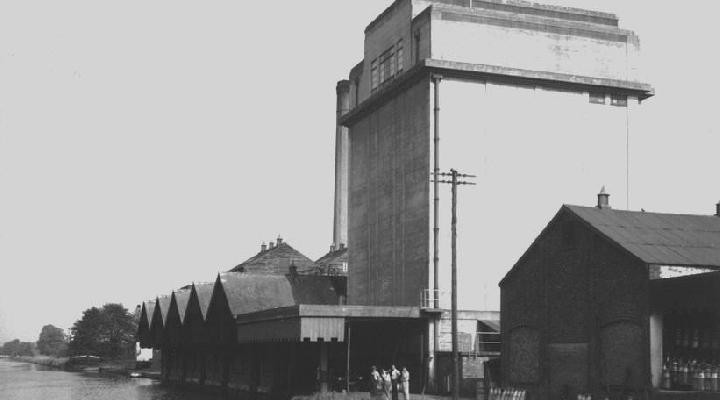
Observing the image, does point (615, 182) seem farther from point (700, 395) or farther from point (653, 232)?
point (700, 395)

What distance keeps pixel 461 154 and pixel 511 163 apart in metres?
3.00

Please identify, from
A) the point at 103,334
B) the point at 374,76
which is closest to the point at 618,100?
the point at 374,76

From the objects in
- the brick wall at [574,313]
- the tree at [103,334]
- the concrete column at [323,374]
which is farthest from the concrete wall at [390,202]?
the tree at [103,334]

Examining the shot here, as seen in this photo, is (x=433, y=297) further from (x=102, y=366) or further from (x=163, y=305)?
(x=102, y=366)

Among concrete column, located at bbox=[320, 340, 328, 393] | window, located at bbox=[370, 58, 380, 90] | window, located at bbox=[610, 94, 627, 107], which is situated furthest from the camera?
window, located at bbox=[370, 58, 380, 90]

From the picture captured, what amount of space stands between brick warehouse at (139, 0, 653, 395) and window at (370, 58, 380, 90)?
680mm

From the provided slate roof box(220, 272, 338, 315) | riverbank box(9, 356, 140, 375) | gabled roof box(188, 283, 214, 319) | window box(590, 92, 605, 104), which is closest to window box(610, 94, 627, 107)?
window box(590, 92, 605, 104)

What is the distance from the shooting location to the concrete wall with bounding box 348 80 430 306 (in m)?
51.8

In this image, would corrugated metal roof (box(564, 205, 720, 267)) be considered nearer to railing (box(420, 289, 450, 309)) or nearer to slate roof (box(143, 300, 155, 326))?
railing (box(420, 289, 450, 309))

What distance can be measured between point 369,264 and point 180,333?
22212mm

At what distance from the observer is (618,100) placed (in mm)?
54656

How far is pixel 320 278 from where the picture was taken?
64312mm

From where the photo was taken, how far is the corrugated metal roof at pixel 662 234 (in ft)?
112

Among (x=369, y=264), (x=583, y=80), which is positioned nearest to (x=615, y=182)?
(x=583, y=80)
